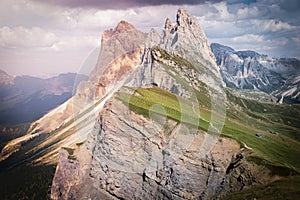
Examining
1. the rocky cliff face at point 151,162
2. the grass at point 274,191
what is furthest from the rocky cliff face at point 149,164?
the grass at point 274,191

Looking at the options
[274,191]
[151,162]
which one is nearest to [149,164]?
[151,162]

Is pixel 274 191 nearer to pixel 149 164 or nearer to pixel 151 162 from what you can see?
pixel 151 162

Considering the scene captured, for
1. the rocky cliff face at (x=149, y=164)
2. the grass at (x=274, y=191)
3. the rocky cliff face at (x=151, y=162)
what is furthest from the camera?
the rocky cliff face at (x=151, y=162)

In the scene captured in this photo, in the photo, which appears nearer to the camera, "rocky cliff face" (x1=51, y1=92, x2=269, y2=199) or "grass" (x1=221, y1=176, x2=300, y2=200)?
"grass" (x1=221, y1=176, x2=300, y2=200)

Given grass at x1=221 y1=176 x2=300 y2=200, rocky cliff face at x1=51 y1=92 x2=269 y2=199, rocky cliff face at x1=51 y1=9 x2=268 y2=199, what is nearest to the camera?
grass at x1=221 y1=176 x2=300 y2=200

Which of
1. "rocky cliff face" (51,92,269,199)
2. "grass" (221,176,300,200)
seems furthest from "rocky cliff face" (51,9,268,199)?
"grass" (221,176,300,200)

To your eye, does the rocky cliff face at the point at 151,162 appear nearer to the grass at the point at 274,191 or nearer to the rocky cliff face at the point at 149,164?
the rocky cliff face at the point at 149,164

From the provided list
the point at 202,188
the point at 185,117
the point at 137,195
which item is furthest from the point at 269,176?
the point at 137,195

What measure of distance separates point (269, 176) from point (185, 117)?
3321cm

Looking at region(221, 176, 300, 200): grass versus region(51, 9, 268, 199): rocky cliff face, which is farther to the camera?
region(51, 9, 268, 199): rocky cliff face

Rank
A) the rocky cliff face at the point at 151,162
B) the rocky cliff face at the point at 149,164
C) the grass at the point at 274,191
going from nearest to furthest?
the grass at the point at 274,191 → the rocky cliff face at the point at 149,164 → the rocky cliff face at the point at 151,162

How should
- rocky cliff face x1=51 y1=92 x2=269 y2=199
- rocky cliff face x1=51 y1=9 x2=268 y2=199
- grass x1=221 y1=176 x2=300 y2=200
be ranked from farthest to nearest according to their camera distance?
rocky cliff face x1=51 y1=9 x2=268 y2=199, rocky cliff face x1=51 y1=92 x2=269 y2=199, grass x1=221 y1=176 x2=300 y2=200

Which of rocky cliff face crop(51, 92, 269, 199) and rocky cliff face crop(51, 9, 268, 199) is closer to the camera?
rocky cliff face crop(51, 92, 269, 199)

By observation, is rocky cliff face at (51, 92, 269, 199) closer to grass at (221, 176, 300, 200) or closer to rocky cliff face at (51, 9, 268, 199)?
rocky cliff face at (51, 9, 268, 199)
